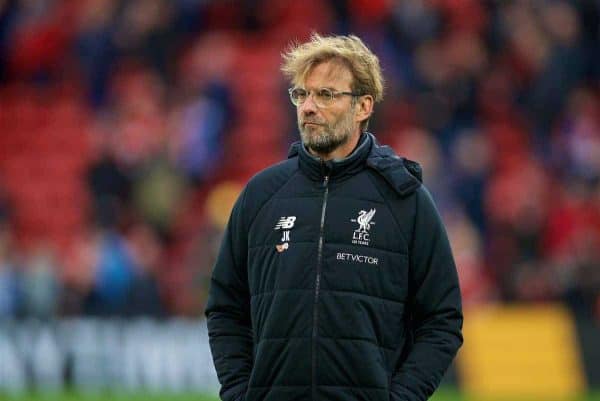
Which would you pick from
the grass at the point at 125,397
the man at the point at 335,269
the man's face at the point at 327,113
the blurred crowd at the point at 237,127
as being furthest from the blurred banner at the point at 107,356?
the man's face at the point at 327,113

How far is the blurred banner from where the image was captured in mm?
14633

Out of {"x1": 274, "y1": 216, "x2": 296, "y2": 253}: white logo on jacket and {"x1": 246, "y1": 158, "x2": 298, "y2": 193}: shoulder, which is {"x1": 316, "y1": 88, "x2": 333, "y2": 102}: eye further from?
{"x1": 274, "y1": 216, "x2": 296, "y2": 253}: white logo on jacket

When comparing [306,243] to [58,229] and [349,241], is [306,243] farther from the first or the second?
[58,229]

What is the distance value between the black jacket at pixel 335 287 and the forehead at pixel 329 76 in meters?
0.24

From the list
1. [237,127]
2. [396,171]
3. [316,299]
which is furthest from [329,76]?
[237,127]

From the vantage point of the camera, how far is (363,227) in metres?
5.30

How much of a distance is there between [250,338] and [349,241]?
55cm

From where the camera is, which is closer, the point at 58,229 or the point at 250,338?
the point at 250,338

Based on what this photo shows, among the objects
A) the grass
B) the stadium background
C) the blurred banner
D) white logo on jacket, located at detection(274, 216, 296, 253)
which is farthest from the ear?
the stadium background

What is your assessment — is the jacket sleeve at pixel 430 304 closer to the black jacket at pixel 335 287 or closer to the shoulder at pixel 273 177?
the black jacket at pixel 335 287

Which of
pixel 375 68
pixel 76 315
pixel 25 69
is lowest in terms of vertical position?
pixel 76 315

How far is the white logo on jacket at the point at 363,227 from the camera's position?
17.3 feet

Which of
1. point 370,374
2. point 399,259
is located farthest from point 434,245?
point 370,374

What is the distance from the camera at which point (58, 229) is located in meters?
Answer: 18.6
